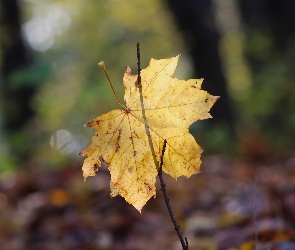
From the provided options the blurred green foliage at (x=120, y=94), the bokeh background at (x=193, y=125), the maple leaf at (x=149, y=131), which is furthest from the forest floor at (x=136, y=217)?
the blurred green foliage at (x=120, y=94)

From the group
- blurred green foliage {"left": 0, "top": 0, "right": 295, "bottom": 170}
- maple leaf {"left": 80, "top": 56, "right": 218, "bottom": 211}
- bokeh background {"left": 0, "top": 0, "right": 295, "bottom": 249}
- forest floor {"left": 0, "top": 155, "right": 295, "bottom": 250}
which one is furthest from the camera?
blurred green foliage {"left": 0, "top": 0, "right": 295, "bottom": 170}

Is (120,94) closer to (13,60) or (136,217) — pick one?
(13,60)

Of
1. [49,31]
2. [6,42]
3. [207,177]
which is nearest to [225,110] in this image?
[207,177]

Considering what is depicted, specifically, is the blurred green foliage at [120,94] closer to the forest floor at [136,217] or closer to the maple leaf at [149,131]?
the forest floor at [136,217]

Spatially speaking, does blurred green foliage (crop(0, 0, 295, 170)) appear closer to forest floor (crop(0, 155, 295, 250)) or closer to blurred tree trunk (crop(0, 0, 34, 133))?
blurred tree trunk (crop(0, 0, 34, 133))

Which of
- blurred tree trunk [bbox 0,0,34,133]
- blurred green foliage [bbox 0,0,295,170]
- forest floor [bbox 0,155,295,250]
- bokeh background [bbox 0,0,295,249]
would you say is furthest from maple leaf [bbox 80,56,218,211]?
blurred tree trunk [bbox 0,0,34,133]

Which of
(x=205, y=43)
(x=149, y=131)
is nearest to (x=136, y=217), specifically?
(x=149, y=131)

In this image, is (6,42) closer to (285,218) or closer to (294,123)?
(294,123)
